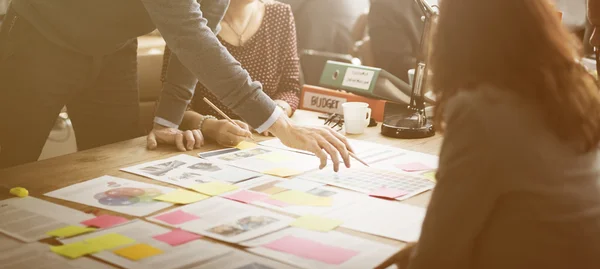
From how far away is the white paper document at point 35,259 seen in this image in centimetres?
108

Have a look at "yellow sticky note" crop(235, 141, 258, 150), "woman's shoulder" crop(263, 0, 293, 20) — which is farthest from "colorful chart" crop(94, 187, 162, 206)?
"woman's shoulder" crop(263, 0, 293, 20)

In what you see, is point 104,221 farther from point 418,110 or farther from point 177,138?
point 418,110

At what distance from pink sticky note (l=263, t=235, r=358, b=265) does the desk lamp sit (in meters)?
0.89

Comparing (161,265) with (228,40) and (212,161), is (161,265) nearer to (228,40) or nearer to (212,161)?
(212,161)

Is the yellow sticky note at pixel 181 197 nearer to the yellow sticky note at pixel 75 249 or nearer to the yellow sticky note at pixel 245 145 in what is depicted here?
the yellow sticky note at pixel 75 249

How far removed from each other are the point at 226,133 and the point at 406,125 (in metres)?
0.55

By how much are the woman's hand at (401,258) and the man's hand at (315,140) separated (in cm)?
46

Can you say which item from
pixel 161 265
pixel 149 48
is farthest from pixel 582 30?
pixel 161 265

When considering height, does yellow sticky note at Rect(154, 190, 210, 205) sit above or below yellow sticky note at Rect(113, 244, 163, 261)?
above

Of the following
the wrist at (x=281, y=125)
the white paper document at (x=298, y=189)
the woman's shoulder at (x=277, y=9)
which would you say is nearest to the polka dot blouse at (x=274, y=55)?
the woman's shoulder at (x=277, y=9)

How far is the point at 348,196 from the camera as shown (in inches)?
57.5

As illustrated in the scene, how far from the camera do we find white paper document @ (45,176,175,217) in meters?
1.36

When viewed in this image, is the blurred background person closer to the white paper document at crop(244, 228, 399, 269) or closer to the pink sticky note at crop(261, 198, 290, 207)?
the pink sticky note at crop(261, 198, 290, 207)

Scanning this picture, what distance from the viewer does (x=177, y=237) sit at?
121cm
